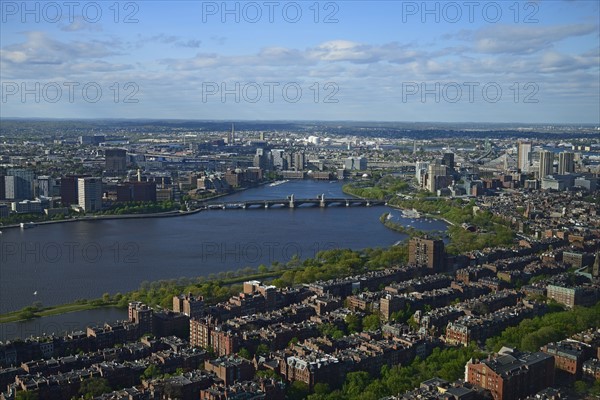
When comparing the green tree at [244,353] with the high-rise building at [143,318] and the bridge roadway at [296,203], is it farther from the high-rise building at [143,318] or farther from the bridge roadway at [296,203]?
the bridge roadway at [296,203]

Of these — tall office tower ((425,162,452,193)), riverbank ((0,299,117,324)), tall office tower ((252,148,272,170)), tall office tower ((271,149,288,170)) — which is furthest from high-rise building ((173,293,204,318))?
tall office tower ((271,149,288,170))

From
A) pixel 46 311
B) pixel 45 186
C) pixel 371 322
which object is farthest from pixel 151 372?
pixel 45 186

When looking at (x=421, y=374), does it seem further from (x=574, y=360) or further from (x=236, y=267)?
(x=236, y=267)

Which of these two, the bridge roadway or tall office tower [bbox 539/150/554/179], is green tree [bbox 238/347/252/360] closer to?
the bridge roadway

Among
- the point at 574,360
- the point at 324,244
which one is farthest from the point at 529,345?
the point at 324,244

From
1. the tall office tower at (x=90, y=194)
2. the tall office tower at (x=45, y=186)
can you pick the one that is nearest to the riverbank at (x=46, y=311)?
the tall office tower at (x=90, y=194)

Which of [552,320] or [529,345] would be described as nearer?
[529,345]
